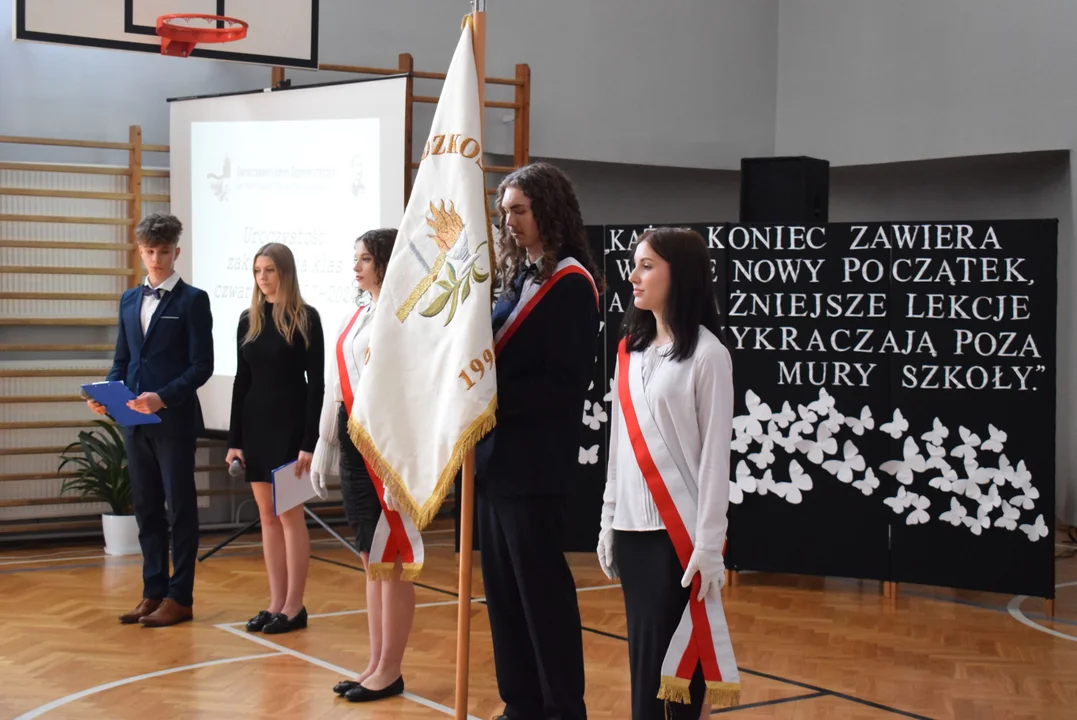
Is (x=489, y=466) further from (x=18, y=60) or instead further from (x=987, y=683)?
(x=18, y=60)

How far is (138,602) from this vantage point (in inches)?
193

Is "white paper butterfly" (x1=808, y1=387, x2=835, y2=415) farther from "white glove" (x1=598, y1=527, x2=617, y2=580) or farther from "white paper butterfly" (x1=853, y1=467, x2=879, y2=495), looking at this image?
"white glove" (x1=598, y1=527, x2=617, y2=580)

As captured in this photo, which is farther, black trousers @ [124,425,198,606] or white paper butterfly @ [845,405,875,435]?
white paper butterfly @ [845,405,875,435]

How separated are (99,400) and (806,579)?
126 inches

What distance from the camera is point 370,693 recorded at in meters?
3.52

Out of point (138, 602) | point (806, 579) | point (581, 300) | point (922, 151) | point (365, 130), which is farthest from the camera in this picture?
point (922, 151)

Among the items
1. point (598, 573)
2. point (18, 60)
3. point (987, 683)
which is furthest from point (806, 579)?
point (18, 60)

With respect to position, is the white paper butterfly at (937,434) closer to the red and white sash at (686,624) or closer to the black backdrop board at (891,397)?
the black backdrop board at (891,397)

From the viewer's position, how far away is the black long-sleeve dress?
13.8 ft

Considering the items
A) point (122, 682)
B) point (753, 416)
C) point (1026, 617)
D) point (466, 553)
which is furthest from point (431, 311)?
point (1026, 617)

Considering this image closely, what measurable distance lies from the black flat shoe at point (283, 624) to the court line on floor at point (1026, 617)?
9.23 feet

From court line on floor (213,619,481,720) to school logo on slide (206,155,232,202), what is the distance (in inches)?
101

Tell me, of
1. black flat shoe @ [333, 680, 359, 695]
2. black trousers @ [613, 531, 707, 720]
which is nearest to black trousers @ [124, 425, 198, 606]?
black flat shoe @ [333, 680, 359, 695]

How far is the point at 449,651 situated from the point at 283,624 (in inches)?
26.7
